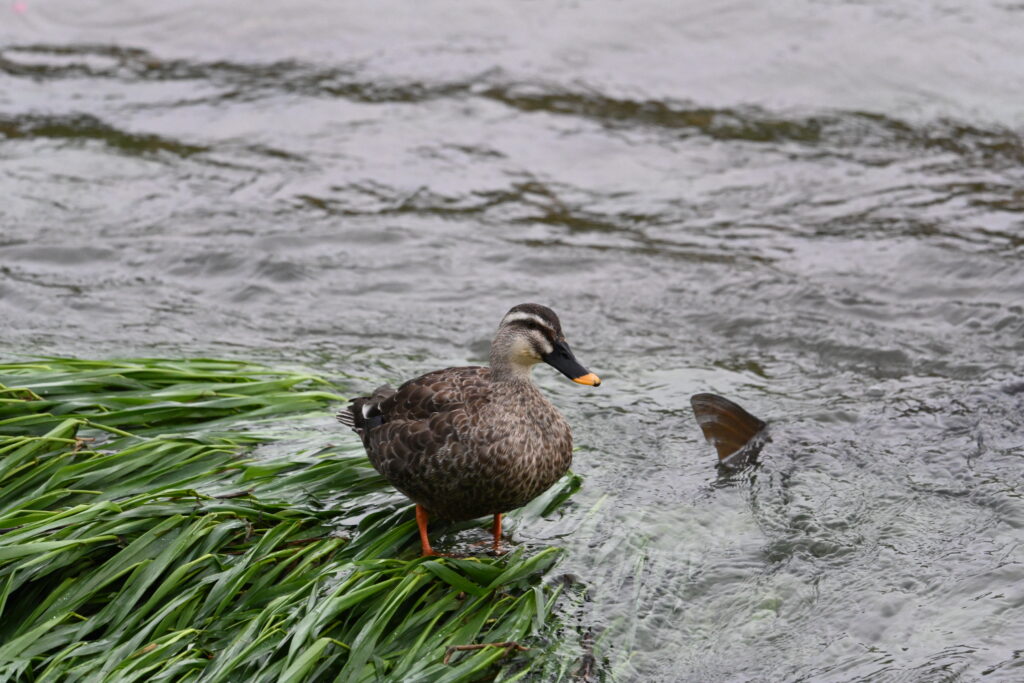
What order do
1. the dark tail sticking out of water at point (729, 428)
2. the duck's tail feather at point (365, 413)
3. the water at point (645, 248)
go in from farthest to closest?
the dark tail sticking out of water at point (729, 428), the water at point (645, 248), the duck's tail feather at point (365, 413)

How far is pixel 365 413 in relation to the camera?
480 centimetres

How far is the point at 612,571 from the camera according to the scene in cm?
477

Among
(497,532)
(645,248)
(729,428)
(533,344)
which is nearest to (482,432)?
(533,344)

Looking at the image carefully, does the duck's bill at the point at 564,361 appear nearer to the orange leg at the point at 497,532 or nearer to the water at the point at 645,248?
the orange leg at the point at 497,532

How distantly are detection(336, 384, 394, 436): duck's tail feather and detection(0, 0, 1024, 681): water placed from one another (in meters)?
0.82

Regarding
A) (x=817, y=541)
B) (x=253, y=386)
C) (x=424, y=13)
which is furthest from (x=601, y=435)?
(x=424, y=13)

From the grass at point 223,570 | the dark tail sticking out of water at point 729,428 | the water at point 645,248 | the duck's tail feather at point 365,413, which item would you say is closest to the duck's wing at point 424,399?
the duck's tail feather at point 365,413

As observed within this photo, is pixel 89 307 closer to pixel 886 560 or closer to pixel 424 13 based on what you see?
pixel 886 560

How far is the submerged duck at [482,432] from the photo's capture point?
4422 mm

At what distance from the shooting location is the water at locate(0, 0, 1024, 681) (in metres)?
4.89

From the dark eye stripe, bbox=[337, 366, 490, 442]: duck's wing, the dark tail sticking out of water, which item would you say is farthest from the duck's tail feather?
the dark tail sticking out of water

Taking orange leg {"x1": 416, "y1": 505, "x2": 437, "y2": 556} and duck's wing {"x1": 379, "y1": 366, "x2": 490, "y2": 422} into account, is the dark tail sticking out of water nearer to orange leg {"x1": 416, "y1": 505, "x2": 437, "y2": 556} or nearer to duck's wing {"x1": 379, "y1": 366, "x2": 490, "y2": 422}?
duck's wing {"x1": 379, "y1": 366, "x2": 490, "y2": 422}

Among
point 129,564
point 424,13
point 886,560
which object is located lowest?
point 886,560

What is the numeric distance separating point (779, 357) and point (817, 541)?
8.67 ft
